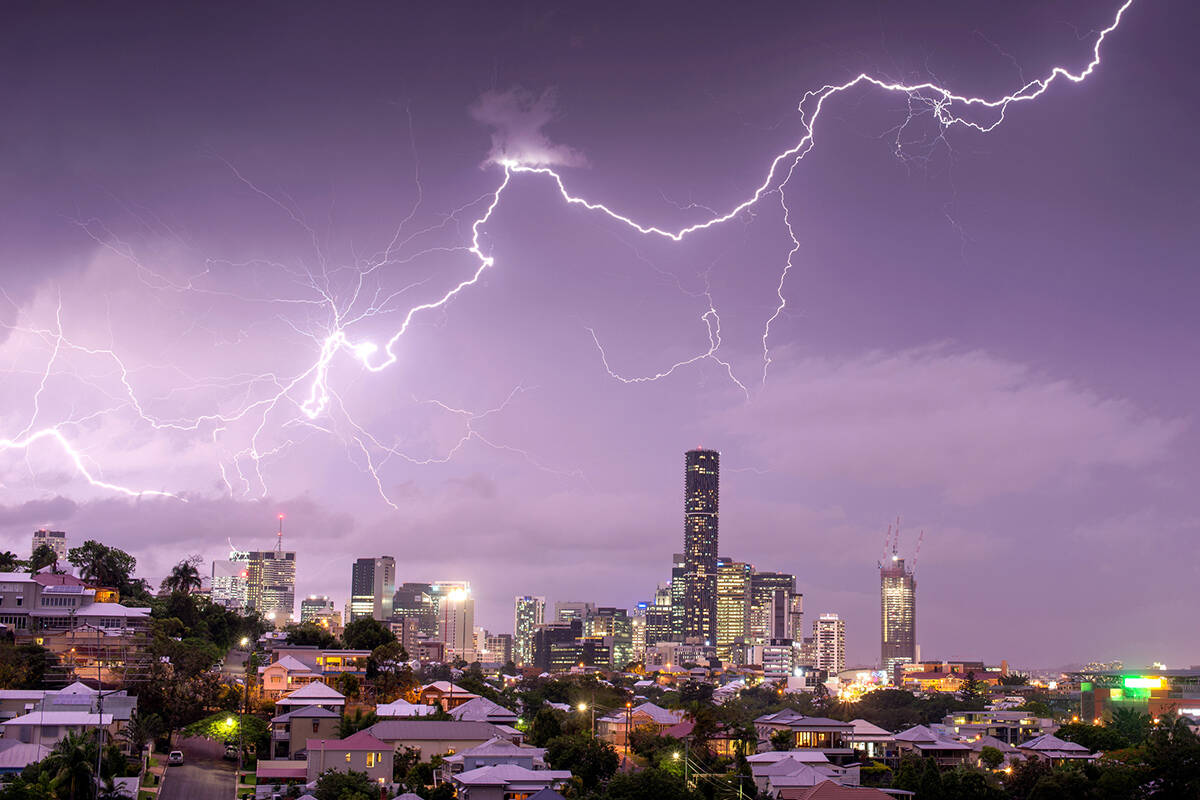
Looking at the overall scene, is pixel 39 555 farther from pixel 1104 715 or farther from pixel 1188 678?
pixel 1188 678

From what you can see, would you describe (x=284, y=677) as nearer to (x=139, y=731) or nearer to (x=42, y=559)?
(x=139, y=731)

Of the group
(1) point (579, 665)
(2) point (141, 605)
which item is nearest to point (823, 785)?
(2) point (141, 605)

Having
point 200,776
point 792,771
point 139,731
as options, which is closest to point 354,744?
point 200,776

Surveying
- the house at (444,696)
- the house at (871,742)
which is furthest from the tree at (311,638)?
the house at (871,742)

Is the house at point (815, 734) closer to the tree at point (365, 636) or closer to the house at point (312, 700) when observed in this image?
the house at point (312, 700)

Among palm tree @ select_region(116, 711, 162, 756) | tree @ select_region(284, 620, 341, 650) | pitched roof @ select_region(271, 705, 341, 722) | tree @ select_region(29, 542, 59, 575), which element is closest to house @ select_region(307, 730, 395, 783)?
pitched roof @ select_region(271, 705, 341, 722)

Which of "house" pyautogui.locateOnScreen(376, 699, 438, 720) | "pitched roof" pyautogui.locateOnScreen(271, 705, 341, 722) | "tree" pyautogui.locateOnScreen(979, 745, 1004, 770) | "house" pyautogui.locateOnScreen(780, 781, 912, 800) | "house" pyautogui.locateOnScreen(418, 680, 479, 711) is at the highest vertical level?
"pitched roof" pyautogui.locateOnScreen(271, 705, 341, 722)

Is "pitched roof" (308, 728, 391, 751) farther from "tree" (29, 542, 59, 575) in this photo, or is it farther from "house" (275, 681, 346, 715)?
"tree" (29, 542, 59, 575)
